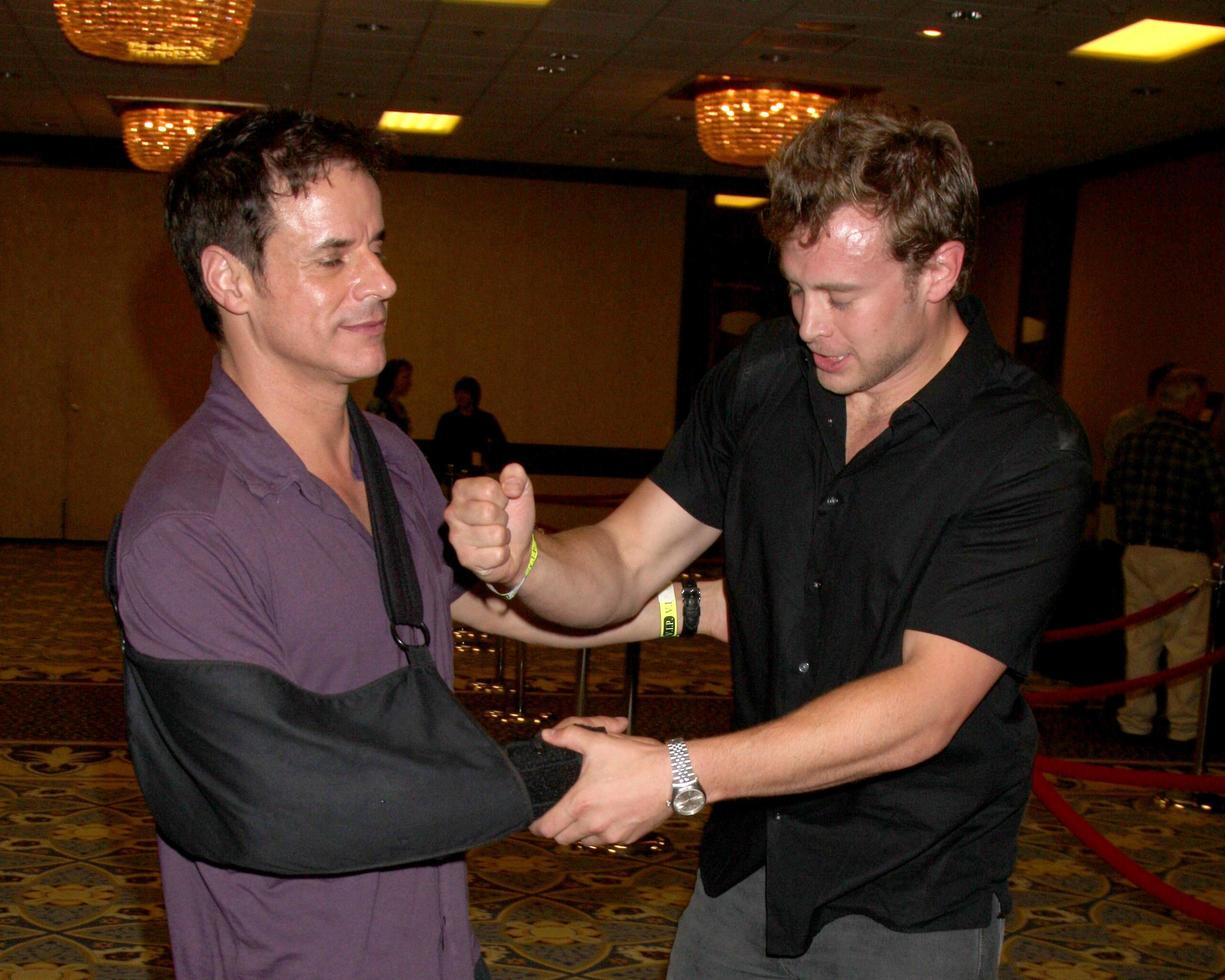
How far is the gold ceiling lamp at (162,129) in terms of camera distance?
10508mm

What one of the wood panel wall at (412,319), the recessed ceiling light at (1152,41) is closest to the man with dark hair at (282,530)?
the recessed ceiling light at (1152,41)

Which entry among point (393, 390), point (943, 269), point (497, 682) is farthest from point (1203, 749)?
point (393, 390)

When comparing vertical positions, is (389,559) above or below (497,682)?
above

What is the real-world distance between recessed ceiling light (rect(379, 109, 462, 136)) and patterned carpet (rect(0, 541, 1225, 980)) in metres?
6.13

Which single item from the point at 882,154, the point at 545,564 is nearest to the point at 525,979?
the point at 545,564

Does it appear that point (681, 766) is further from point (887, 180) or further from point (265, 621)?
point (887, 180)

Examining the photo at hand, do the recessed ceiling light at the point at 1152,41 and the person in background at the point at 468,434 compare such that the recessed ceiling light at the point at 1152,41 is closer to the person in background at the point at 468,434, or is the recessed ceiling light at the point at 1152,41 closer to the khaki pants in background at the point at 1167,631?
the khaki pants in background at the point at 1167,631

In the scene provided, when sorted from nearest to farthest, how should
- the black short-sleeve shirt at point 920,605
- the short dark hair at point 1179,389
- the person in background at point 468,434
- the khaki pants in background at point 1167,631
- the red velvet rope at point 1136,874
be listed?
1. the black short-sleeve shirt at point 920,605
2. the red velvet rope at point 1136,874
3. the short dark hair at point 1179,389
4. the khaki pants in background at point 1167,631
5. the person in background at point 468,434

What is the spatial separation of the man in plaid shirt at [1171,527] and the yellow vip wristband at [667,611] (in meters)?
4.77

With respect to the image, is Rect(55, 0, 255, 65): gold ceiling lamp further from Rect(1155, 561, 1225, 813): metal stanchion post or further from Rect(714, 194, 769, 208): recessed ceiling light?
Rect(714, 194, 769, 208): recessed ceiling light

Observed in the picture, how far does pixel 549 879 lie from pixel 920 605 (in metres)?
2.97

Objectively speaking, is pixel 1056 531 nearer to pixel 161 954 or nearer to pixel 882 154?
pixel 882 154

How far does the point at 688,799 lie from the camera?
74.0 inches

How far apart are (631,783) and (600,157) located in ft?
39.4
